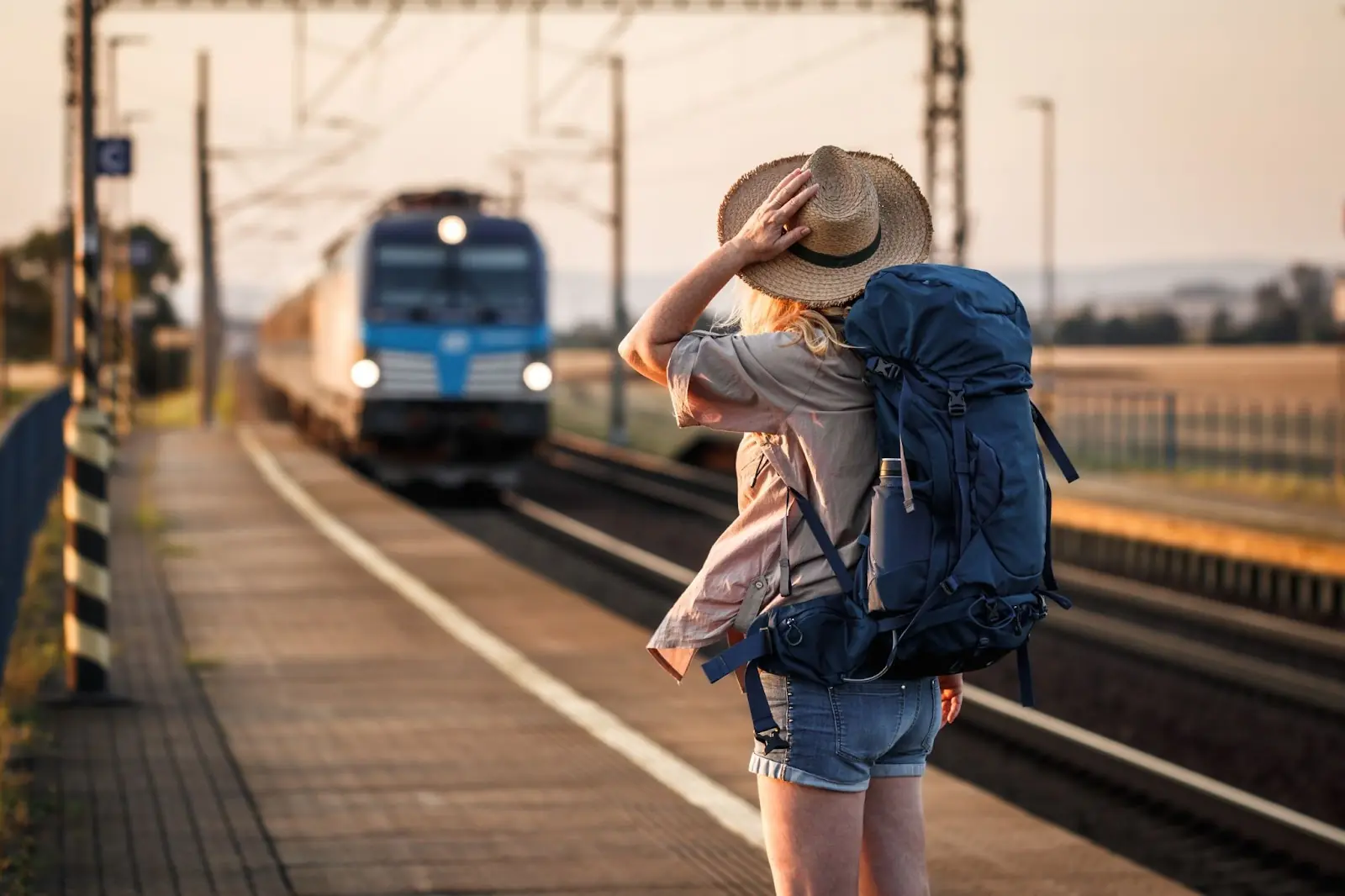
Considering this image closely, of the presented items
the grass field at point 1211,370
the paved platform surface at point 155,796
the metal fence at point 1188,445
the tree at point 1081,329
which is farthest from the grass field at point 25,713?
the tree at point 1081,329

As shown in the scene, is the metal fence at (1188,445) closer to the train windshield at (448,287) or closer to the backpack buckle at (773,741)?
the train windshield at (448,287)

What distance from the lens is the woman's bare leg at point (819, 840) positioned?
3326 mm

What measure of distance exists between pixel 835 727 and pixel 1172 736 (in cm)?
768

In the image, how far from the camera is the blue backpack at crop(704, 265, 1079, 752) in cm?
322

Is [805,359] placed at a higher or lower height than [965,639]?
higher

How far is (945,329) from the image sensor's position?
3230mm

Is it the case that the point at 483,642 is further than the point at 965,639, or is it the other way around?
the point at 483,642

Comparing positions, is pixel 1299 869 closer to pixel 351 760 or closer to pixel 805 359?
pixel 351 760

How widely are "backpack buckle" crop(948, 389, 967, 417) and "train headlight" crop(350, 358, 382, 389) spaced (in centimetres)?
2103

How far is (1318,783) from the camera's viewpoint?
31.0 ft

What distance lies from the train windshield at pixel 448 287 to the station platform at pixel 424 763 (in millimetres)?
11054

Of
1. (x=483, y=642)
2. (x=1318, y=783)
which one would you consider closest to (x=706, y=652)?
(x=483, y=642)

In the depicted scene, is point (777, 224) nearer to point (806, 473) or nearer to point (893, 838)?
point (806, 473)

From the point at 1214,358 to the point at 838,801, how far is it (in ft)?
228
